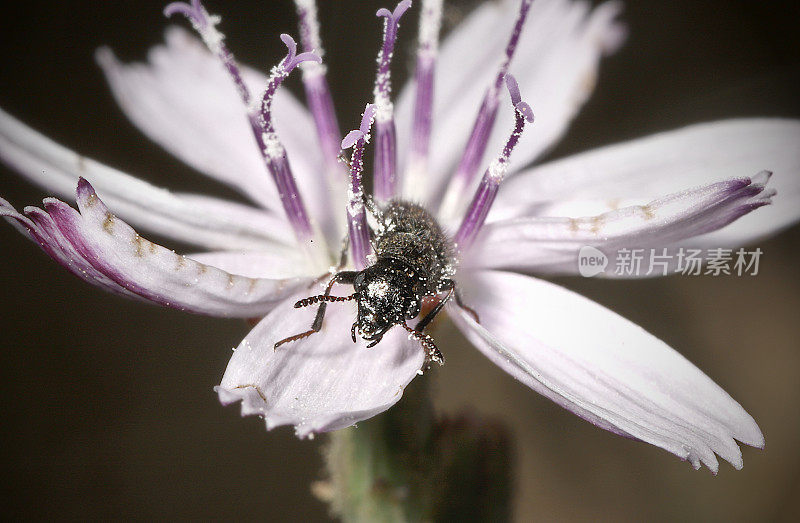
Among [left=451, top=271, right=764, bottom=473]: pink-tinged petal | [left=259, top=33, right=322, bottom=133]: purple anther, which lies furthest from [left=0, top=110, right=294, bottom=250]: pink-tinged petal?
[left=451, top=271, right=764, bottom=473]: pink-tinged petal

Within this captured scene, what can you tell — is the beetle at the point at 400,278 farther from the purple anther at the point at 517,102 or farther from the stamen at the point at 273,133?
the purple anther at the point at 517,102

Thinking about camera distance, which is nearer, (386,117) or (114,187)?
(114,187)

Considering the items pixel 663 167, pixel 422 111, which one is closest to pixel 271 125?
pixel 422 111

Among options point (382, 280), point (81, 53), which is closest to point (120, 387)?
point (81, 53)

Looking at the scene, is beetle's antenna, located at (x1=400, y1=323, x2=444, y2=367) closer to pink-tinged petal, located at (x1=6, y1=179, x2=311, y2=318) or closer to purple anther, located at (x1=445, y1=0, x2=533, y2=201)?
pink-tinged petal, located at (x1=6, y1=179, x2=311, y2=318)

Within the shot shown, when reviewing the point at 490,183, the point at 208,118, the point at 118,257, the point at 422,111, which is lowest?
the point at 118,257

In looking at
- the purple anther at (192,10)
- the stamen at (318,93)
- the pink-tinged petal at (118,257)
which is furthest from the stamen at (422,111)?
the pink-tinged petal at (118,257)

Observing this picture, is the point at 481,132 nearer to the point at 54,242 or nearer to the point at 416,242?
the point at 416,242
